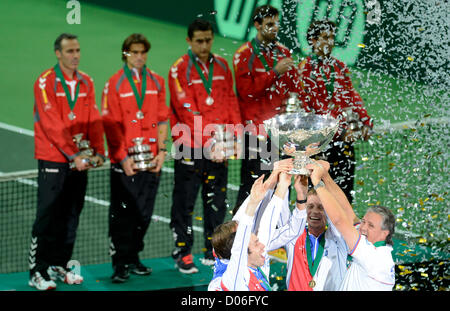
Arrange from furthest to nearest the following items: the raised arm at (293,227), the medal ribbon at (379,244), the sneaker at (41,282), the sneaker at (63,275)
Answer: the sneaker at (63,275)
the sneaker at (41,282)
the raised arm at (293,227)
the medal ribbon at (379,244)

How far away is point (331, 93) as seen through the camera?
7496 millimetres

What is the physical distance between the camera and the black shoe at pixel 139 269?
7.56 meters

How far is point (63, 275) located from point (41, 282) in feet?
0.95

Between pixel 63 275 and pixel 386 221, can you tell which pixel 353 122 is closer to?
pixel 63 275

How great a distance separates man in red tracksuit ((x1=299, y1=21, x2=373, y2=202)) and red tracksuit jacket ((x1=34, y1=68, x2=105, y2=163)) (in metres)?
1.89

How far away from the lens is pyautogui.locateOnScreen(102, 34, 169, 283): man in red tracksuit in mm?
7410

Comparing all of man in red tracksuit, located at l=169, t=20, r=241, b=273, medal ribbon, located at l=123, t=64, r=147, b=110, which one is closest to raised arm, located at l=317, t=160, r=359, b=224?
man in red tracksuit, located at l=169, t=20, r=241, b=273

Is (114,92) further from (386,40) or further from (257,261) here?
(386,40)

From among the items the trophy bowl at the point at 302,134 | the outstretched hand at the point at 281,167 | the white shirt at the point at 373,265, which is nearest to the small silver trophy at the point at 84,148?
the trophy bowl at the point at 302,134

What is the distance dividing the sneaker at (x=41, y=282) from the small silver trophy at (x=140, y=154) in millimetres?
1209

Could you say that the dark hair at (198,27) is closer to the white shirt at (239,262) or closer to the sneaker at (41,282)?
the sneaker at (41,282)

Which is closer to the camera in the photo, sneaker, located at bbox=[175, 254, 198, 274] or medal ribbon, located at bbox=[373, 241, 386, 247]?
medal ribbon, located at bbox=[373, 241, 386, 247]

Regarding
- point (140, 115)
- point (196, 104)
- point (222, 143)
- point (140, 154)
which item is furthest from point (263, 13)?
point (140, 154)

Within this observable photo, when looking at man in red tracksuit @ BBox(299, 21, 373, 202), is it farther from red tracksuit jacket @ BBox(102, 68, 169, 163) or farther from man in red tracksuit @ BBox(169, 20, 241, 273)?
red tracksuit jacket @ BBox(102, 68, 169, 163)
